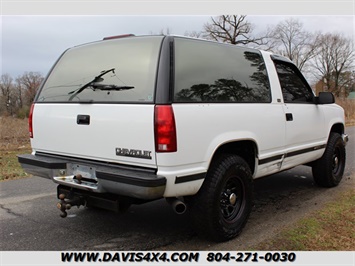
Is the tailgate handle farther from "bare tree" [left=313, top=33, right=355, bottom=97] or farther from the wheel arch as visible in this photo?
"bare tree" [left=313, top=33, right=355, bottom=97]

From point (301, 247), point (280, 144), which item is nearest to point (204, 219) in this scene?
point (301, 247)

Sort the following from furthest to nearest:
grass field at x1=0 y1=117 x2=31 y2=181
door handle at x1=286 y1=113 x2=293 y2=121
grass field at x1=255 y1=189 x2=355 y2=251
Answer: grass field at x1=0 y1=117 x2=31 y2=181 < door handle at x1=286 y1=113 x2=293 y2=121 < grass field at x1=255 y1=189 x2=355 y2=251

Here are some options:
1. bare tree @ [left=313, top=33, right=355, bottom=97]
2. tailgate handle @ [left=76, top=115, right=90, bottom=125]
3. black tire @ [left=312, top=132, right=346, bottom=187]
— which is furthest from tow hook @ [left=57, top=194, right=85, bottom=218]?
bare tree @ [left=313, top=33, right=355, bottom=97]

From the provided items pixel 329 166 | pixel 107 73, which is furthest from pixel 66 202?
pixel 329 166

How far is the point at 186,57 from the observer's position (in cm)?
340

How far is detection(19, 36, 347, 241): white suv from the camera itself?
308cm

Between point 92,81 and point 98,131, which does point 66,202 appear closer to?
point 98,131

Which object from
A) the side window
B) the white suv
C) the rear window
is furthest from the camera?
the side window

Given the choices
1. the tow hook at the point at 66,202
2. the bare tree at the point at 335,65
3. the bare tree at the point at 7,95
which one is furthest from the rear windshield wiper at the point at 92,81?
the bare tree at the point at 335,65

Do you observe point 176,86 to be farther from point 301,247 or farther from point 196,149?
point 301,247

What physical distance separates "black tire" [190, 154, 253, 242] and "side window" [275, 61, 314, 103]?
4.69 ft

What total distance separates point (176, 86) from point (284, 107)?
1.90 metres

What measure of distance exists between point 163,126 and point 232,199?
130cm

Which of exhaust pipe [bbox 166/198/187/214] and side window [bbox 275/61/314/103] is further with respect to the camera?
side window [bbox 275/61/314/103]
